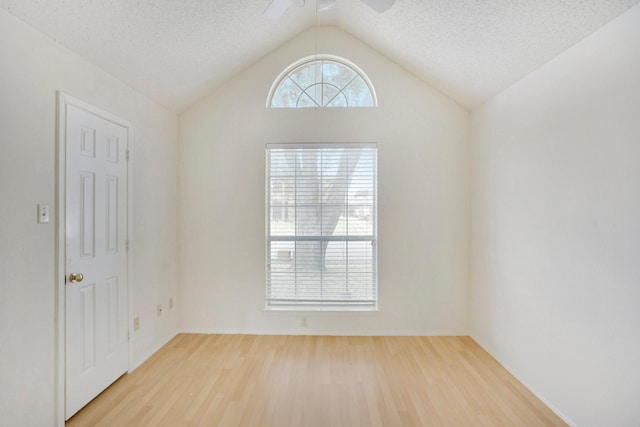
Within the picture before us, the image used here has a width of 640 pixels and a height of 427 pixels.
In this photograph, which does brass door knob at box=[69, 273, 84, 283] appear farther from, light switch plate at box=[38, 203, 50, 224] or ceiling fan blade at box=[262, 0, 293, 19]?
ceiling fan blade at box=[262, 0, 293, 19]

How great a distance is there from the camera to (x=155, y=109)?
3.11 metres

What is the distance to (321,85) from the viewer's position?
3.57m

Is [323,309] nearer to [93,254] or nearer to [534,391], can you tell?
[534,391]

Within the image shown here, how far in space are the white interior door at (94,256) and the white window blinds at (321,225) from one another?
1.45m

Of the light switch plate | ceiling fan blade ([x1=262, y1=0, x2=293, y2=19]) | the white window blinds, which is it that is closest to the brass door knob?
the light switch plate

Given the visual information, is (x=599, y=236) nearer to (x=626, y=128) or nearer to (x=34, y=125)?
(x=626, y=128)

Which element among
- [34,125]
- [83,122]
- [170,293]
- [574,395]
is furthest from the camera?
[170,293]

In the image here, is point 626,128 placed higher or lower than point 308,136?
lower

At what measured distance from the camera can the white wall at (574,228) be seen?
1.67 m

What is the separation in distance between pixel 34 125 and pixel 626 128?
11.2 feet

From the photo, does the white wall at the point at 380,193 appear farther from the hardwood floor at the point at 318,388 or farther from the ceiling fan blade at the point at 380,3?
the ceiling fan blade at the point at 380,3

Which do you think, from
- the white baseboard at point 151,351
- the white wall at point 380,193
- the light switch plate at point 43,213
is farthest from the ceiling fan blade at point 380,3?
the white baseboard at point 151,351

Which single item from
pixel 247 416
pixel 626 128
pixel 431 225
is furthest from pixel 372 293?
pixel 626 128

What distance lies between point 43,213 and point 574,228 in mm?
3419
